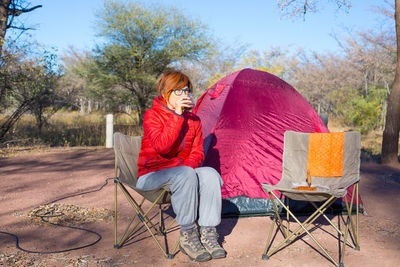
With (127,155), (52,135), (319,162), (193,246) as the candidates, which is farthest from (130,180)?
(52,135)

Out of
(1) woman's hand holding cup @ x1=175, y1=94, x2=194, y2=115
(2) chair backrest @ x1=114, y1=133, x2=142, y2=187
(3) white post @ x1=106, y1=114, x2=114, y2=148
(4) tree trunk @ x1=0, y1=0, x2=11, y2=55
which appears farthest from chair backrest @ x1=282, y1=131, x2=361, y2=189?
(4) tree trunk @ x1=0, y1=0, x2=11, y2=55

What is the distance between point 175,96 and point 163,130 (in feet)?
0.98

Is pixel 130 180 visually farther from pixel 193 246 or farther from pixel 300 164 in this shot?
pixel 300 164

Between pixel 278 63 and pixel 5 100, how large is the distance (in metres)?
22.5

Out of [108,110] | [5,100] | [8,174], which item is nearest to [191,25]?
[108,110]

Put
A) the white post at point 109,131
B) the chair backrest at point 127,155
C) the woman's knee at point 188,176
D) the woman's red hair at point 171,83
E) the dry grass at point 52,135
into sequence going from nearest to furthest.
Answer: the woman's knee at point 188,176 < the woman's red hair at point 171,83 < the chair backrest at point 127,155 < the white post at point 109,131 < the dry grass at point 52,135

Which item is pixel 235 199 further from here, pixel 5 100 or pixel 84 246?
pixel 5 100

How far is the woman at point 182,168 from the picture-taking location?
2.58m

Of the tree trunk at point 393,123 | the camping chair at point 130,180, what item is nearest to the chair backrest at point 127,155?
the camping chair at point 130,180

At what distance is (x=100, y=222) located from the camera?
138 inches

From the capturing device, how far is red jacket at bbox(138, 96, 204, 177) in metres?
2.68

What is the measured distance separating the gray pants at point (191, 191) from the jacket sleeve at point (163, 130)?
0.17 meters

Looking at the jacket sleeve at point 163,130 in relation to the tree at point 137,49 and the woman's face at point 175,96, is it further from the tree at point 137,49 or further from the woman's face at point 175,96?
the tree at point 137,49

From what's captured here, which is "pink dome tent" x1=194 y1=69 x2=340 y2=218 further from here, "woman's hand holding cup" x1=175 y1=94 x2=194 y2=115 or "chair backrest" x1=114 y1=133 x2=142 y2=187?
"woman's hand holding cup" x1=175 y1=94 x2=194 y2=115
